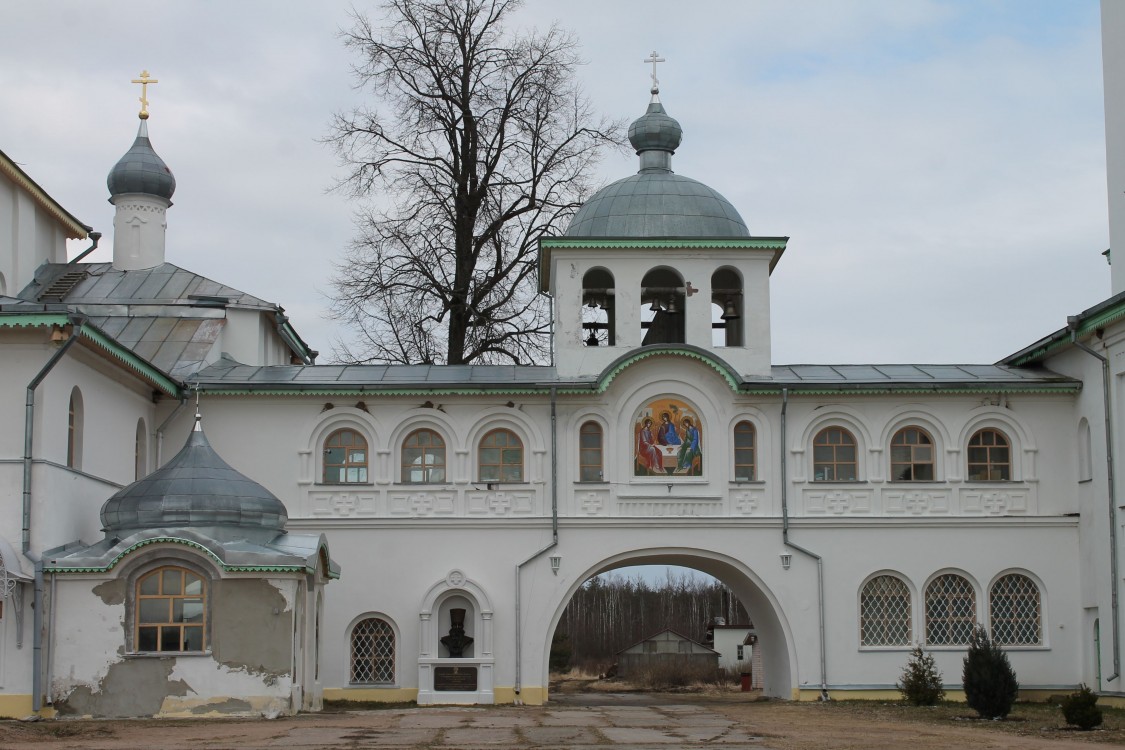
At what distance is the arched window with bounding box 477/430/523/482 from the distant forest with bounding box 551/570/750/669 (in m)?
→ 41.1

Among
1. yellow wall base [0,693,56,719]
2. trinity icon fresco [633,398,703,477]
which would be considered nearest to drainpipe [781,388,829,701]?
trinity icon fresco [633,398,703,477]

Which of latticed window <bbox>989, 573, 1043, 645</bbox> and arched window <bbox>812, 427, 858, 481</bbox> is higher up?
arched window <bbox>812, 427, 858, 481</bbox>

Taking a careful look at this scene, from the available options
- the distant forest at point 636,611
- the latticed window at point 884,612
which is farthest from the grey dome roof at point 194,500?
the distant forest at point 636,611

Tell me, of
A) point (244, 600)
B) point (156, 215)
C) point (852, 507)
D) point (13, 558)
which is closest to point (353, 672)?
point (244, 600)

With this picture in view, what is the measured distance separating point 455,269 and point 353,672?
A: 11588mm

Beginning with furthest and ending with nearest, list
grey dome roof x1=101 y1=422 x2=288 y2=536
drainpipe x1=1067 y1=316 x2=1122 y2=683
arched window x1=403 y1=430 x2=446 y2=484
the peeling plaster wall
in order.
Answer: arched window x1=403 y1=430 x2=446 y2=484 < drainpipe x1=1067 y1=316 x2=1122 y2=683 < grey dome roof x1=101 y1=422 x2=288 y2=536 < the peeling plaster wall

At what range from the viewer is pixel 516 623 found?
83.9ft

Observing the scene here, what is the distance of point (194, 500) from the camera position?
21.8m

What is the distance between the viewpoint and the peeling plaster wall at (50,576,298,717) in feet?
68.4

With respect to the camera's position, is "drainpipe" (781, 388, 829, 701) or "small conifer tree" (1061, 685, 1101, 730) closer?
"small conifer tree" (1061, 685, 1101, 730)

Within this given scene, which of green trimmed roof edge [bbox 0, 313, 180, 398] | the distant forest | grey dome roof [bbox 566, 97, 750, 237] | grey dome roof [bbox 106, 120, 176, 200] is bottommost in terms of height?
the distant forest

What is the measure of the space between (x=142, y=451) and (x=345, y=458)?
336 cm

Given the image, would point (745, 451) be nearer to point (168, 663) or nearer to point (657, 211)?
point (657, 211)

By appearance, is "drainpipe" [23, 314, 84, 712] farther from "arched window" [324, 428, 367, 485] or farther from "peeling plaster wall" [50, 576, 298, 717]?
"arched window" [324, 428, 367, 485]
